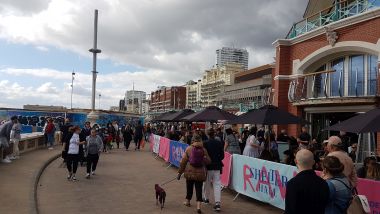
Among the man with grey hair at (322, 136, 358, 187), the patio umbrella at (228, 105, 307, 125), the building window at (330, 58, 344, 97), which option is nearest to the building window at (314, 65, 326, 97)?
the building window at (330, 58, 344, 97)

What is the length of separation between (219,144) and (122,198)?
9.59 ft

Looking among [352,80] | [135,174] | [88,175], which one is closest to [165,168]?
[135,174]

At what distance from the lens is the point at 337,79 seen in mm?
19781

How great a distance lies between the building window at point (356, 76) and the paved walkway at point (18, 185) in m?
13.5

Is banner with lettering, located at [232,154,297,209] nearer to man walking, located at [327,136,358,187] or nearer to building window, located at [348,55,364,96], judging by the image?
man walking, located at [327,136,358,187]

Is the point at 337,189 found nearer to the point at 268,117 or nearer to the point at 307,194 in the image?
the point at 307,194

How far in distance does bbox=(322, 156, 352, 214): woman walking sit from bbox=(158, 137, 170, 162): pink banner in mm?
14262

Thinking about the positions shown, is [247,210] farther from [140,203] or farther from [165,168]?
[165,168]

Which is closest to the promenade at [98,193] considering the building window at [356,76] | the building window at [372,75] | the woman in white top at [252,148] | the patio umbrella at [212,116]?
the woman in white top at [252,148]

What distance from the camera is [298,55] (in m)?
22.3

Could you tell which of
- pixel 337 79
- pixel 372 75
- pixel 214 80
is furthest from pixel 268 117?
pixel 214 80

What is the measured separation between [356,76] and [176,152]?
884 centimetres

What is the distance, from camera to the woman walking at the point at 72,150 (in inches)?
510

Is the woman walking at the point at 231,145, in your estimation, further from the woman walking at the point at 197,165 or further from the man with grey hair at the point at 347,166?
the man with grey hair at the point at 347,166
